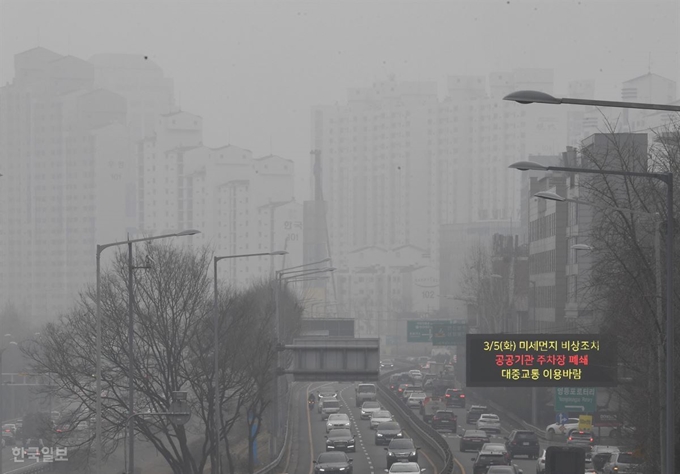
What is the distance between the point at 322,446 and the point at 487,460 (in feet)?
59.7

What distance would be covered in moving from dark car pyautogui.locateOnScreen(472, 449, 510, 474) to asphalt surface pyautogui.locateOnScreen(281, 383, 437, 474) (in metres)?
2.82

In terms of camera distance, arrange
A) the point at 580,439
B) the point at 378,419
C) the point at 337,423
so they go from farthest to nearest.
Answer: the point at 378,419
the point at 337,423
the point at 580,439

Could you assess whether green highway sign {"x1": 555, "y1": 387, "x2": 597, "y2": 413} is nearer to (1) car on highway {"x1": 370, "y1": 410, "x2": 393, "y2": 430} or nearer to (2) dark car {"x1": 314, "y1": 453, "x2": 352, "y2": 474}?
(2) dark car {"x1": 314, "y1": 453, "x2": 352, "y2": 474}

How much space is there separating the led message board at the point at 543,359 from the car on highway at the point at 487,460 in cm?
1244

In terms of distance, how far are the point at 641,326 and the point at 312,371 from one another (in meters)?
21.1

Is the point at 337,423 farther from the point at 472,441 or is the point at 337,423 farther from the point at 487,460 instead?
the point at 487,460

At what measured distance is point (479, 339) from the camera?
30.8 m

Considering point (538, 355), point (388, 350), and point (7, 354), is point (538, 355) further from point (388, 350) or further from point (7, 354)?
point (388, 350)

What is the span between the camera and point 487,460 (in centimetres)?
4316

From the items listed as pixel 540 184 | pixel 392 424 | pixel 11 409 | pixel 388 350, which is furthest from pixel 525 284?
pixel 388 350

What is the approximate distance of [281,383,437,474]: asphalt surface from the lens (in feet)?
161

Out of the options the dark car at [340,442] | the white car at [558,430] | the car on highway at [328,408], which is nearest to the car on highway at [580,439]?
the white car at [558,430]

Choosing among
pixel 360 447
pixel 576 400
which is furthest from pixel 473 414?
pixel 576 400

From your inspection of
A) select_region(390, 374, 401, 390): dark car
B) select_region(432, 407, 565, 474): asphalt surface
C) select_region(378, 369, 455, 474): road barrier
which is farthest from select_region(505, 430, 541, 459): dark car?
select_region(390, 374, 401, 390): dark car
